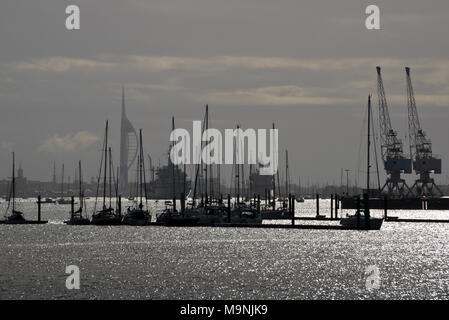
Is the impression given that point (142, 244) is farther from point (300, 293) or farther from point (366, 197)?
point (300, 293)

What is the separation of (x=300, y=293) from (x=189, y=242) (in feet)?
157

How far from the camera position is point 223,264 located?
78.5 metres

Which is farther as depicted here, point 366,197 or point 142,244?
point 366,197


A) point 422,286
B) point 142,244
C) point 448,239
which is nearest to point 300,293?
point 422,286

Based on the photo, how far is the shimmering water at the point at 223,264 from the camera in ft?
196

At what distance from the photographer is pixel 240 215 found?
132 metres

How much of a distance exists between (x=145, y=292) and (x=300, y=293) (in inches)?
362

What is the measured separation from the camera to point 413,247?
102000mm

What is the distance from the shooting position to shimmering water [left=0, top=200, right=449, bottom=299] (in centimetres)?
5978

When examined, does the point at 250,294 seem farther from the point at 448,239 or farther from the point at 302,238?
the point at 448,239
